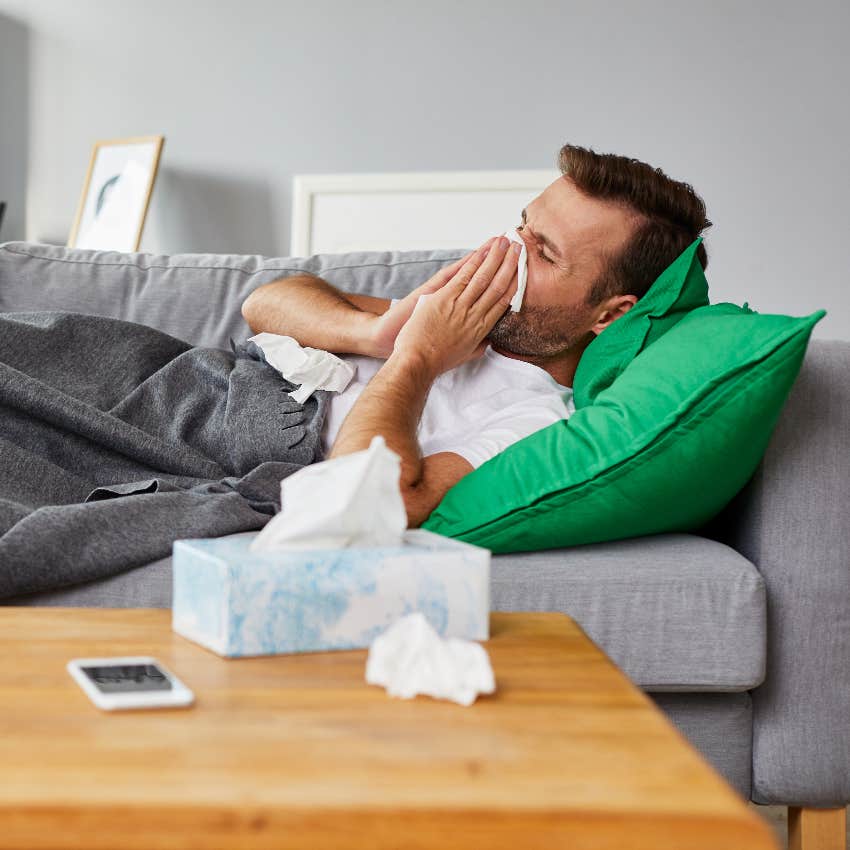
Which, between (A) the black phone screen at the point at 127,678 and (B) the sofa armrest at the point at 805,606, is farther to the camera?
(B) the sofa armrest at the point at 805,606

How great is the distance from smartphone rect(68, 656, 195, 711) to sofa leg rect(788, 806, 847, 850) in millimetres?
902

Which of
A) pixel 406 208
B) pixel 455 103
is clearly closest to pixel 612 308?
pixel 406 208

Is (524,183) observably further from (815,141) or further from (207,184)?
(207,184)

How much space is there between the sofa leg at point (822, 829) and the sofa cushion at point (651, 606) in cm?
20


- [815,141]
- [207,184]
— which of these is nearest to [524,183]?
[815,141]

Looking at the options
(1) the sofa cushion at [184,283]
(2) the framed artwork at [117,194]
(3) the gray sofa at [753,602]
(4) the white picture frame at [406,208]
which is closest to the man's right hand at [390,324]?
(1) the sofa cushion at [184,283]

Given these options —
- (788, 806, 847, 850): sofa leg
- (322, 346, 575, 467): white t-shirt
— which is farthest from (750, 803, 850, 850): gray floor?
(322, 346, 575, 467): white t-shirt

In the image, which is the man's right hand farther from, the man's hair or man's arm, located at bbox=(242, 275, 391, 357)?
the man's hair

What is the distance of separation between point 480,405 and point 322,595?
39.7 inches

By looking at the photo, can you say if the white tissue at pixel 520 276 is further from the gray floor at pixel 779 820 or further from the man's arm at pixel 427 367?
the gray floor at pixel 779 820

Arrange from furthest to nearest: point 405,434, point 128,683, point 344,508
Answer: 1. point 405,434
2. point 344,508
3. point 128,683

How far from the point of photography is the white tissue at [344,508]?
784 mm

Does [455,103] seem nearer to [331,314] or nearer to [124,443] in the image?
[331,314]

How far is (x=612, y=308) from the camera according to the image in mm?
1896
